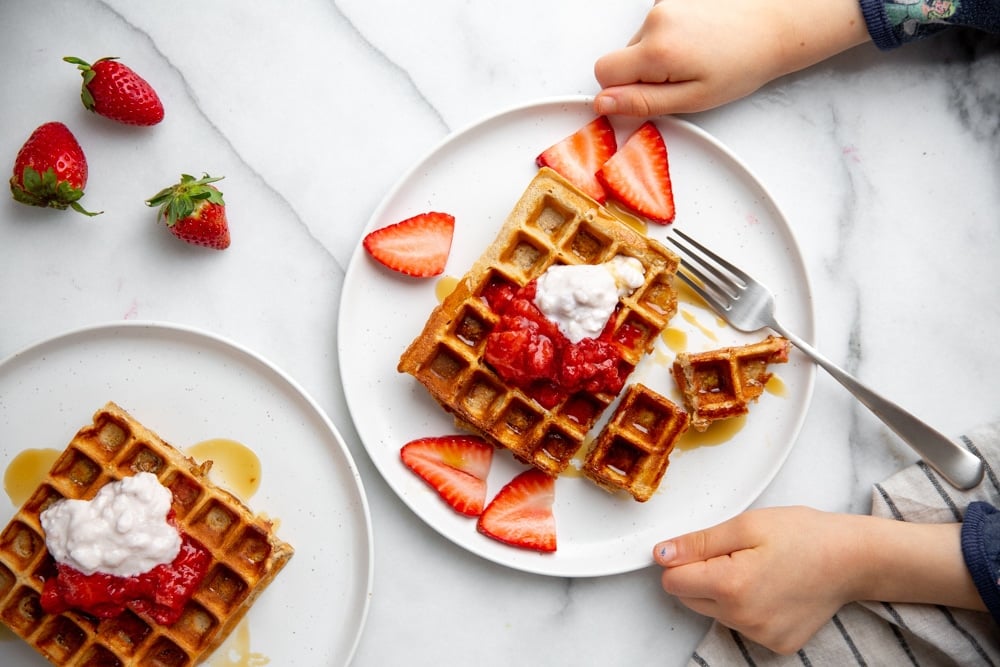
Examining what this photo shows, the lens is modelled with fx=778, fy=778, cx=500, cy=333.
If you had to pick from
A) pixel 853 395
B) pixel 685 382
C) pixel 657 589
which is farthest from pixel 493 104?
pixel 657 589

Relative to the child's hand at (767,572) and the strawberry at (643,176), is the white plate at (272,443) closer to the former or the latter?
the child's hand at (767,572)

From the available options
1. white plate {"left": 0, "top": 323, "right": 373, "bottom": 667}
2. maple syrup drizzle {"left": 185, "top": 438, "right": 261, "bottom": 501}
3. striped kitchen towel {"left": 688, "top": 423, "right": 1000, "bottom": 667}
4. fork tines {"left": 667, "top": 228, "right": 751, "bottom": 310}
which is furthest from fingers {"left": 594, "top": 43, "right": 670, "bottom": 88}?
maple syrup drizzle {"left": 185, "top": 438, "right": 261, "bottom": 501}

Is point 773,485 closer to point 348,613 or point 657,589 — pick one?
point 657,589

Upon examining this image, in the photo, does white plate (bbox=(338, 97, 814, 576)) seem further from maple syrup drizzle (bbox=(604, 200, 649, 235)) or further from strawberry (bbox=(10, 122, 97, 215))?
strawberry (bbox=(10, 122, 97, 215))

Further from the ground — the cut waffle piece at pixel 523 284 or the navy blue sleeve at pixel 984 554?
the cut waffle piece at pixel 523 284

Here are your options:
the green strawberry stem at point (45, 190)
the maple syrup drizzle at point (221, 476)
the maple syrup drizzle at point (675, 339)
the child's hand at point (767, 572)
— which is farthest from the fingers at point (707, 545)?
the green strawberry stem at point (45, 190)

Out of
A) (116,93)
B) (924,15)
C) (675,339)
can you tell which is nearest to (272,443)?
(116,93)

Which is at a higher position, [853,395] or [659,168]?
[659,168]

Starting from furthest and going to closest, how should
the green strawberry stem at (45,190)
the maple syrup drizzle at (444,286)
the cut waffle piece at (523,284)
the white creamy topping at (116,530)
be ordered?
the maple syrup drizzle at (444,286)
the green strawberry stem at (45,190)
the cut waffle piece at (523,284)
the white creamy topping at (116,530)
